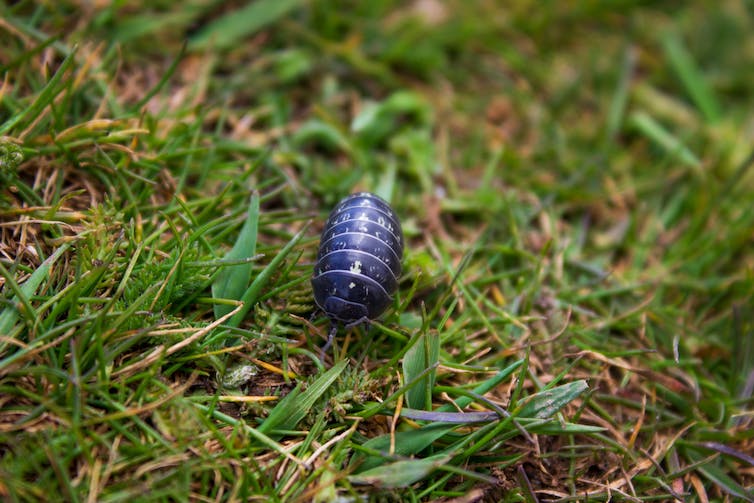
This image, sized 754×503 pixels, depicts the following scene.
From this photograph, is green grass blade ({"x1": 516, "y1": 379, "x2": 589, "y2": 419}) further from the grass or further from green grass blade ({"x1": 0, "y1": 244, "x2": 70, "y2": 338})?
green grass blade ({"x1": 0, "y1": 244, "x2": 70, "y2": 338})

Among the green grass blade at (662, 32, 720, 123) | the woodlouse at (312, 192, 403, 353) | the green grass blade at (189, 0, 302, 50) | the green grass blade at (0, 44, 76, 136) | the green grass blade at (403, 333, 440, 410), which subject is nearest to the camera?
the green grass blade at (403, 333, 440, 410)

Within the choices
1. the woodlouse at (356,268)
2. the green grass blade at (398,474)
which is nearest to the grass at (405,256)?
the green grass blade at (398,474)

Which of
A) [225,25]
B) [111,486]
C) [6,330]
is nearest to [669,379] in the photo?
[111,486]

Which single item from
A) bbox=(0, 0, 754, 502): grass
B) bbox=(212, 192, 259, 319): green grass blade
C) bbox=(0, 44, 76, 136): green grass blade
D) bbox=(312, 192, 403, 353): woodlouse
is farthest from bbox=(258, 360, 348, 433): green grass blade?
bbox=(0, 44, 76, 136): green grass blade

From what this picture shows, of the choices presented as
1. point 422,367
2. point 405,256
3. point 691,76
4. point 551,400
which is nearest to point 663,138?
point 691,76

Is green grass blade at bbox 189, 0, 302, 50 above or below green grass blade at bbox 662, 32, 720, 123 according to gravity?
above

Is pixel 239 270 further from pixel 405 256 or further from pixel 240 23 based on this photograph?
pixel 240 23

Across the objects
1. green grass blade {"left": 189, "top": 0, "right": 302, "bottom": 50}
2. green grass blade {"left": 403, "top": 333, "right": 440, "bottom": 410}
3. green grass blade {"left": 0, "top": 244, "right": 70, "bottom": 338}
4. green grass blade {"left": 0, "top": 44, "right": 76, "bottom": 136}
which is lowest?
green grass blade {"left": 403, "top": 333, "right": 440, "bottom": 410}
